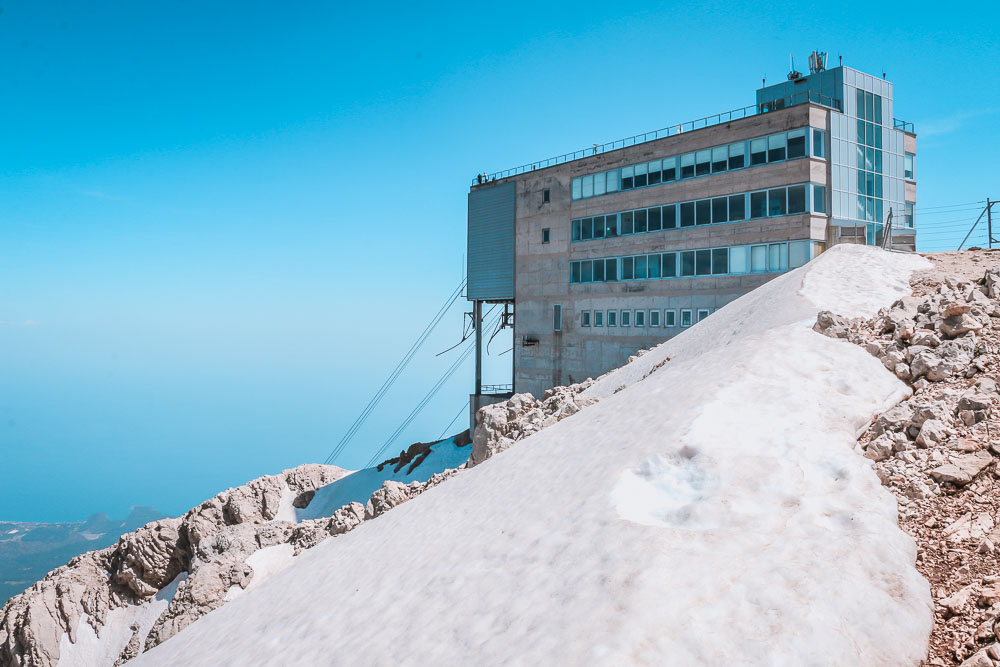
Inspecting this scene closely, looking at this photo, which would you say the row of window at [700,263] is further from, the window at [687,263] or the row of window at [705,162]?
the row of window at [705,162]

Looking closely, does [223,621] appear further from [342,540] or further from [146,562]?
[146,562]

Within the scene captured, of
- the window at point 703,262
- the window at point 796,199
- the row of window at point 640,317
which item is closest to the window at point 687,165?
the window at point 703,262

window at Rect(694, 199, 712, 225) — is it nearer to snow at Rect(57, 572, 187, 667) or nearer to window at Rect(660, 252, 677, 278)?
window at Rect(660, 252, 677, 278)

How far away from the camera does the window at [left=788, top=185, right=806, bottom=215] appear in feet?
108

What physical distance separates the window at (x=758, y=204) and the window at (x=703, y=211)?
239 centimetres

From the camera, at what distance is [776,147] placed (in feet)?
111

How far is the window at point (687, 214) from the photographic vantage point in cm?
3734

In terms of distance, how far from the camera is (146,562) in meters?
25.0

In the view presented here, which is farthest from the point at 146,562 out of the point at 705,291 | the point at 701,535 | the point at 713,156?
the point at 713,156

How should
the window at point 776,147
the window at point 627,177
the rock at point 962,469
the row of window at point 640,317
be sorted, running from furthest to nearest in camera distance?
the window at point 627,177 < the row of window at point 640,317 < the window at point 776,147 < the rock at point 962,469

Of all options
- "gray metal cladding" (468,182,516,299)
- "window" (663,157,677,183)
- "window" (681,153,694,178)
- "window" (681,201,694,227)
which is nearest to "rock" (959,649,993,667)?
"window" (681,201,694,227)

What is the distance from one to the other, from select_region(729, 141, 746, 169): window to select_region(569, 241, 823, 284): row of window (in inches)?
175

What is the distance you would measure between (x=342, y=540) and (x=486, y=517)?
5924 mm

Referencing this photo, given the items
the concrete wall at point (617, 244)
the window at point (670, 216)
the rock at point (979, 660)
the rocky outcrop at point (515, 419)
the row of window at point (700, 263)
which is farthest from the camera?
the window at point (670, 216)
